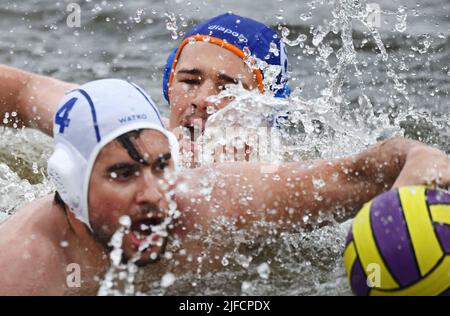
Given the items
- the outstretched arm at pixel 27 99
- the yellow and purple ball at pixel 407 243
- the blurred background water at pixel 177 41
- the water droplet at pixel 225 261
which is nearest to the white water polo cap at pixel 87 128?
the water droplet at pixel 225 261

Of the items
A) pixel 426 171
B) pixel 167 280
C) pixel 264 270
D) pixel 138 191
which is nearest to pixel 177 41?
pixel 264 270

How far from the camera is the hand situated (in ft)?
11.8

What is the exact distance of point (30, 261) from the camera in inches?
154

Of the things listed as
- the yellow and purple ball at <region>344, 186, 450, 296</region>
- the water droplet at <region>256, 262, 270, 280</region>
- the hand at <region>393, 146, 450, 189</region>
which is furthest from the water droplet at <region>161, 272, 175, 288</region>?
the hand at <region>393, 146, 450, 189</region>

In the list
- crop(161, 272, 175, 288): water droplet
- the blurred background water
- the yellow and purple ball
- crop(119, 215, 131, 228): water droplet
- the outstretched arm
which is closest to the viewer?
the yellow and purple ball

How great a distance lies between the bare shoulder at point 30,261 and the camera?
12.6ft

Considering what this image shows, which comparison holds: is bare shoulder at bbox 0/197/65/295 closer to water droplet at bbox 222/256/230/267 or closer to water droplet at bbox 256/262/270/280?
water droplet at bbox 222/256/230/267

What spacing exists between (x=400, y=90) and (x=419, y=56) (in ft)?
2.07

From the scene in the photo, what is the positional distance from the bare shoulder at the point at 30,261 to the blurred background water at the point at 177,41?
52.6 inches

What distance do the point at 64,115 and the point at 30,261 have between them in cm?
62

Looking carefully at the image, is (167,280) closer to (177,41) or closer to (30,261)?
(30,261)

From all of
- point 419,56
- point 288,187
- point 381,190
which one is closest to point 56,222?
point 288,187

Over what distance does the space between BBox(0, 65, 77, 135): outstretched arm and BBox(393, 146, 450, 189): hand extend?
80.8 inches
